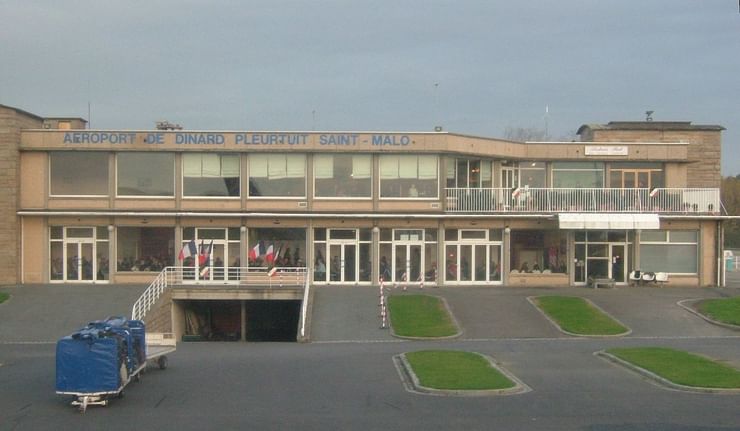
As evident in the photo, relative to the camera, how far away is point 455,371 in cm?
2031

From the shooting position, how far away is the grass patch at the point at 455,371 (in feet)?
60.2

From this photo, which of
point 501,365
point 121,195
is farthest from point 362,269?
point 501,365

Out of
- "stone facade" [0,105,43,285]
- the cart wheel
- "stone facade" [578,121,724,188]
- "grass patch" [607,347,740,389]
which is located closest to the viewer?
the cart wheel

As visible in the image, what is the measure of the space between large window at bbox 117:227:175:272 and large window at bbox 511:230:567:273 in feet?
53.4

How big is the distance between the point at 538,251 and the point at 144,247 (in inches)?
735

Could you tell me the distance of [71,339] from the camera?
55.8 ft

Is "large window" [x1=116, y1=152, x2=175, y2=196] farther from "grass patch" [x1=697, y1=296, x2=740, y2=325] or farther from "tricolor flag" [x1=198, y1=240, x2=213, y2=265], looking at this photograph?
"grass patch" [x1=697, y1=296, x2=740, y2=325]

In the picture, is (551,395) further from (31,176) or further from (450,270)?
(31,176)

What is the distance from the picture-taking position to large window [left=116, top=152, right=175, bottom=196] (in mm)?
41875

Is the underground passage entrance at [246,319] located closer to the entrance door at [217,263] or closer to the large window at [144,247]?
the entrance door at [217,263]

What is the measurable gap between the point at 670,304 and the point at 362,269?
13.9 m

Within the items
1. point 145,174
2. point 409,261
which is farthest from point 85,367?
point 409,261

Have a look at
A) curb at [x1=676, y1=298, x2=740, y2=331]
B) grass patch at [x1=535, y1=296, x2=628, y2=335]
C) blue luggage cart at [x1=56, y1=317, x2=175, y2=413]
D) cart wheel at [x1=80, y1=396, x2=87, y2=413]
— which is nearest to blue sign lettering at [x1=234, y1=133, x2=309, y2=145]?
grass patch at [x1=535, y1=296, x2=628, y2=335]

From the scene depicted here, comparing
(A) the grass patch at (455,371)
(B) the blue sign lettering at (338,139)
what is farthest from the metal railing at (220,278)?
(A) the grass patch at (455,371)
